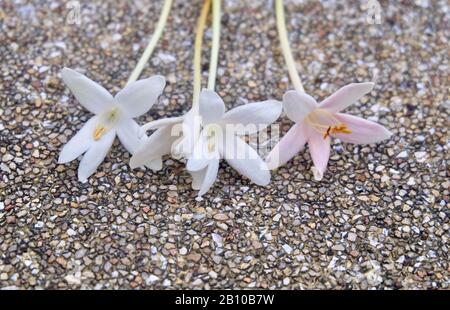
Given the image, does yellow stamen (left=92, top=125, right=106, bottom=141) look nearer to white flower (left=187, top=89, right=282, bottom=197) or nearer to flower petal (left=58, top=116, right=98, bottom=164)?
flower petal (left=58, top=116, right=98, bottom=164)

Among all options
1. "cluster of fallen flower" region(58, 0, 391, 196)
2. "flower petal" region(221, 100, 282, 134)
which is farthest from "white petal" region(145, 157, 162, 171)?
"flower petal" region(221, 100, 282, 134)

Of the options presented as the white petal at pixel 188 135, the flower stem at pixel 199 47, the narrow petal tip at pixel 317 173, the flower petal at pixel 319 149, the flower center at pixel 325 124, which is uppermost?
the white petal at pixel 188 135

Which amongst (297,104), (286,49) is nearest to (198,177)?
(297,104)

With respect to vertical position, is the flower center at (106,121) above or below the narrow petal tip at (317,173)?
above

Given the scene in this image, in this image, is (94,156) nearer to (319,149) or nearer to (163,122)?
(163,122)

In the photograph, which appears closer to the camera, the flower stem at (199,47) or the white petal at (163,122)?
the white petal at (163,122)

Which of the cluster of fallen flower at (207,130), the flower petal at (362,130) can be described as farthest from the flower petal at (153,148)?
the flower petal at (362,130)

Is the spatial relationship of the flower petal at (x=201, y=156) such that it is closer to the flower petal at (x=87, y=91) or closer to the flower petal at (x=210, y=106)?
the flower petal at (x=210, y=106)
